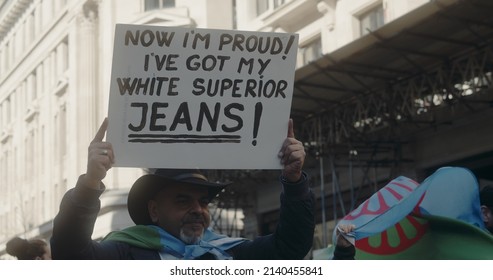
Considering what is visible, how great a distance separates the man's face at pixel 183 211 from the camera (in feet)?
11.7

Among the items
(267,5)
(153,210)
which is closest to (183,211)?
(153,210)

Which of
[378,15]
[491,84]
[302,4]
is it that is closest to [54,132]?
[302,4]

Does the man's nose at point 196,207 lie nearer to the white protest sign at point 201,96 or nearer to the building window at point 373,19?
the white protest sign at point 201,96

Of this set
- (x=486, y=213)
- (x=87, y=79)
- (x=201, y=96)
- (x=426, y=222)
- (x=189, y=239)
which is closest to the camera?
(x=189, y=239)

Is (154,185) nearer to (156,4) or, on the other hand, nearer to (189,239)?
(189,239)

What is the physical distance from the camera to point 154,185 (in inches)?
146

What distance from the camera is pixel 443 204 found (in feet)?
15.4

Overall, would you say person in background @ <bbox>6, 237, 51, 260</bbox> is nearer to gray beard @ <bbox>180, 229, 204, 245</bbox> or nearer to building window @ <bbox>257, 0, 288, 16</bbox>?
gray beard @ <bbox>180, 229, 204, 245</bbox>

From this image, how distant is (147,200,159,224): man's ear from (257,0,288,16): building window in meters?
19.1

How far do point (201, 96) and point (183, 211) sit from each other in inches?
16.9

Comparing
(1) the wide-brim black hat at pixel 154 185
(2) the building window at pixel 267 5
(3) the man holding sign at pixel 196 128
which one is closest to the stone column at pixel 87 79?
(2) the building window at pixel 267 5

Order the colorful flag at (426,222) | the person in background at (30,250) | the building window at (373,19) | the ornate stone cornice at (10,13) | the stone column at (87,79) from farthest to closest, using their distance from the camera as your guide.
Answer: the stone column at (87,79), the ornate stone cornice at (10,13), the building window at (373,19), the person in background at (30,250), the colorful flag at (426,222)

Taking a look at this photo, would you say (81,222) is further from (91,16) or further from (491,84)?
(91,16)

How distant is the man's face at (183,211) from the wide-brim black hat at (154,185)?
0.09 ft
